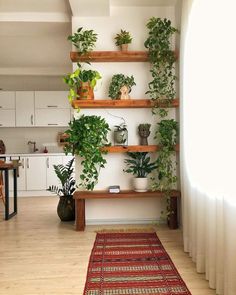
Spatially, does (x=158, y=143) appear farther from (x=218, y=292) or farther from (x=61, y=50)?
(x=61, y=50)

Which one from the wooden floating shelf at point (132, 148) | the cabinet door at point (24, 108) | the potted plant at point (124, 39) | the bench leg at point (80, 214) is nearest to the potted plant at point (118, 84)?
the potted plant at point (124, 39)

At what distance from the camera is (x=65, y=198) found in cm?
424

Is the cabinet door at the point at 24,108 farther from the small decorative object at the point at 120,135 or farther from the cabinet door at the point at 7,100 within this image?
the small decorative object at the point at 120,135

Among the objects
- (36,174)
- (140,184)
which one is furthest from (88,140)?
(36,174)

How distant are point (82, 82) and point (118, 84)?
0.46 metres

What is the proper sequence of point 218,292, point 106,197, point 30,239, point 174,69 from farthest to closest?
point 174,69 → point 106,197 → point 30,239 → point 218,292

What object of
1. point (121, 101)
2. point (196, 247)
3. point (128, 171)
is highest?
point (121, 101)

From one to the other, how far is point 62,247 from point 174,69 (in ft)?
8.43

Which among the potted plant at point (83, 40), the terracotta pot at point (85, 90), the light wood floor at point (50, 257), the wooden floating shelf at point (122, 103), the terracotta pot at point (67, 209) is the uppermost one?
the potted plant at point (83, 40)

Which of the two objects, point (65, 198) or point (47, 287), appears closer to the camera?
point (47, 287)

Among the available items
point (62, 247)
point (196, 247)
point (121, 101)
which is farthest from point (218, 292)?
point (121, 101)

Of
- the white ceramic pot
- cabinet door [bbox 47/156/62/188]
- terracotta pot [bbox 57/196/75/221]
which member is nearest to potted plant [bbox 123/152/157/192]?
the white ceramic pot

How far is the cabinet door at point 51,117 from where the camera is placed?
274 inches

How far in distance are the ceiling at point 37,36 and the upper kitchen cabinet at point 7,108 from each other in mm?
478
